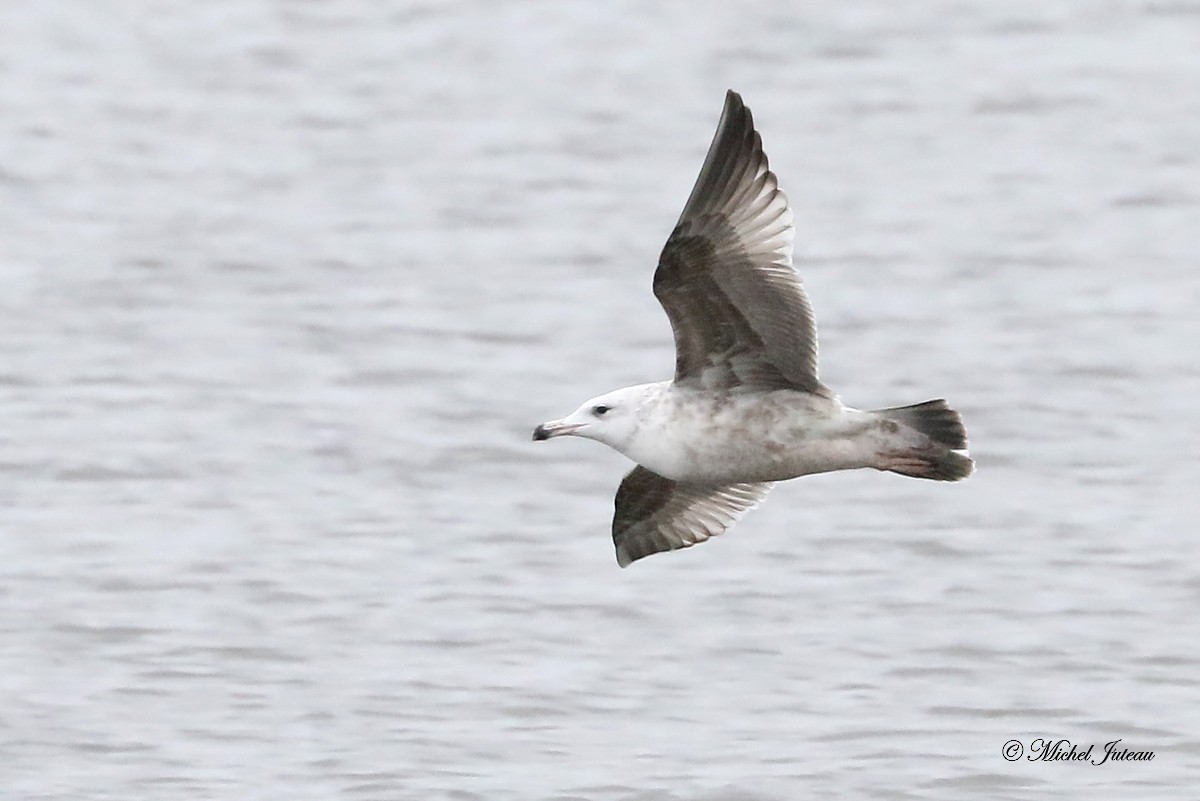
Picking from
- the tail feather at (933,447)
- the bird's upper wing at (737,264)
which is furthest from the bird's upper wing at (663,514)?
the tail feather at (933,447)

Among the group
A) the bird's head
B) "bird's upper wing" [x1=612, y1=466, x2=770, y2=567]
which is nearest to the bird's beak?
the bird's head

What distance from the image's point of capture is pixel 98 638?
1255 cm

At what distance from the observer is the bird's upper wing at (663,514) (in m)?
9.59

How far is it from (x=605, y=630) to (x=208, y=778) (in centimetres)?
210

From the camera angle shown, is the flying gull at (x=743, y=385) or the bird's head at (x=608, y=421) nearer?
the flying gull at (x=743, y=385)

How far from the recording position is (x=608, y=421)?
867 cm

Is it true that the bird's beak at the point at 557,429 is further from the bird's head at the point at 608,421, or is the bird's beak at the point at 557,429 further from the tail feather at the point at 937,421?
the tail feather at the point at 937,421

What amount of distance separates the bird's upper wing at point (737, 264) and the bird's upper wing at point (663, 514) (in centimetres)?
108

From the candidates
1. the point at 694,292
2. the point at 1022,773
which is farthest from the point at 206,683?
the point at 694,292

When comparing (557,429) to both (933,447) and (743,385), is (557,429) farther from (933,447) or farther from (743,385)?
(933,447)

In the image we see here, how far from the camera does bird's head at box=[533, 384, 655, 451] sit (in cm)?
865

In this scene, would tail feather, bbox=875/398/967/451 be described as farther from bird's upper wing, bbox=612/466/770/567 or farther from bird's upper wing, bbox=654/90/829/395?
bird's upper wing, bbox=612/466/770/567

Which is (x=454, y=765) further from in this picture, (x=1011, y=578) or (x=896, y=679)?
(x=1011, y=578)

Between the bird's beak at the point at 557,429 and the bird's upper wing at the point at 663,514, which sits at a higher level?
the bird's beak at the point at 557,429
